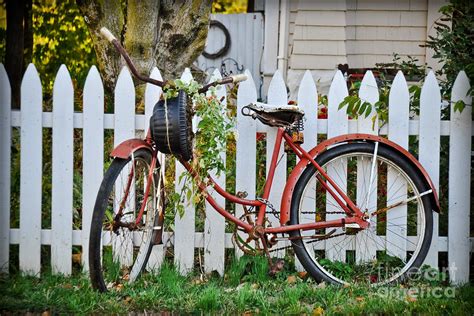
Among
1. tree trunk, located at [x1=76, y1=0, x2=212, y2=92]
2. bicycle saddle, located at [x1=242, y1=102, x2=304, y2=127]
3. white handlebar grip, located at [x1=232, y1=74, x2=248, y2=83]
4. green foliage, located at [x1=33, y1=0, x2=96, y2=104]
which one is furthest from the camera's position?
green foliage, located at [x1=33, y1=0, x2=96, y2=104]

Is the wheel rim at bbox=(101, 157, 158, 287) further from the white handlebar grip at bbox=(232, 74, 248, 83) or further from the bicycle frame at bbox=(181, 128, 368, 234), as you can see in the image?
the white handlebar grip at bbox=(232, 74, 248, 83)

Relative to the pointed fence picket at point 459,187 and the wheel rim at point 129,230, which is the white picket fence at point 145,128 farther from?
the wheel rim at point 129,230

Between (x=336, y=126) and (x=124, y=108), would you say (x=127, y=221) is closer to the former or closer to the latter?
(x=124, y=108)

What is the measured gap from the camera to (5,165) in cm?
482

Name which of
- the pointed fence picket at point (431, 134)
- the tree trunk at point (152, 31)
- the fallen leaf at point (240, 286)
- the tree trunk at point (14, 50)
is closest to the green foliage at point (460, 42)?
the pointed fence picket at point (431, 134)

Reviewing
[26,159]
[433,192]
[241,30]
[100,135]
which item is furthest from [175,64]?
[241,30]

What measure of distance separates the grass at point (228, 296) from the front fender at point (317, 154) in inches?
17.4

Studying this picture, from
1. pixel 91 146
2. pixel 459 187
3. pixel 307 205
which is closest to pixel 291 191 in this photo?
pixel 307 205

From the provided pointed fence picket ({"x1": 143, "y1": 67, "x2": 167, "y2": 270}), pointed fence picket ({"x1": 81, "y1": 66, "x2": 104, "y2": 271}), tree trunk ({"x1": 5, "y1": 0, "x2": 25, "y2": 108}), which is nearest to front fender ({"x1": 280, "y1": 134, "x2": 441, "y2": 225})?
pointed fence picket ({"x1": 143, "y1": 67, "x2": 167, "y2": 270})

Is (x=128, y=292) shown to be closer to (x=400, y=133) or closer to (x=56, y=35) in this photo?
(x=400, y=133)

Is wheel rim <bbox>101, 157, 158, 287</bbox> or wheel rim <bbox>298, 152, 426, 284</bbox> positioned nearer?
wheel rim <bbox>101, 157, 158, 287</bbox>

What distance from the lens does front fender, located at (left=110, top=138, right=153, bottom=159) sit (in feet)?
13.0

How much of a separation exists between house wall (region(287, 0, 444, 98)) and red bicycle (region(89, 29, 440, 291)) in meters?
3.50

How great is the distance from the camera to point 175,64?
5.41m
